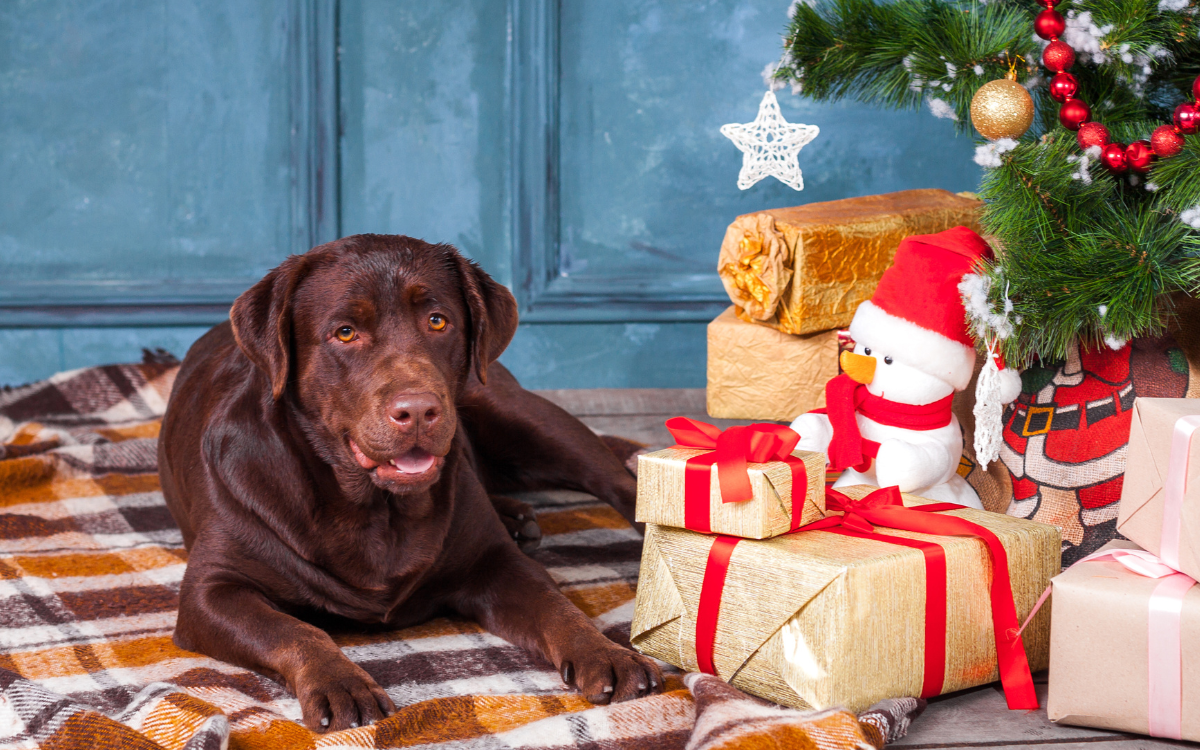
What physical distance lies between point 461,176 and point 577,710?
9.54 feet

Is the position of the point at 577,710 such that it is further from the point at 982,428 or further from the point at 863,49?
the point at 863,49

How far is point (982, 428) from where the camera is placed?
1.88 m

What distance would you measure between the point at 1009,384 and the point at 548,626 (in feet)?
3.24

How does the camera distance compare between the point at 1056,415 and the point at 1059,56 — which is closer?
the point at 1059,56

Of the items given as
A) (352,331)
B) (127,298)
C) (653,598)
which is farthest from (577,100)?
(653,598)

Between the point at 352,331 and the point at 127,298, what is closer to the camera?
the point at 352,331

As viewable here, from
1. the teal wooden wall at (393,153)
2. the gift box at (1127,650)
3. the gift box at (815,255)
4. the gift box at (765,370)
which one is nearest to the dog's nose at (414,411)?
the gift box at (1127,650)

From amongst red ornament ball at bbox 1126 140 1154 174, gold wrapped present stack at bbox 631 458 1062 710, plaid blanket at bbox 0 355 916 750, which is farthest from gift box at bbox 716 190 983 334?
gold wrapped present stack at bbox 631 458 1062 710

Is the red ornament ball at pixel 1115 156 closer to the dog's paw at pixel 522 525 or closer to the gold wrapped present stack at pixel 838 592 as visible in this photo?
the gold wrapped present stack at pixel 838 592

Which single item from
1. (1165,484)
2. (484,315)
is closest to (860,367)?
(1165,484)

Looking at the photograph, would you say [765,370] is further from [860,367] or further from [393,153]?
[393,153]

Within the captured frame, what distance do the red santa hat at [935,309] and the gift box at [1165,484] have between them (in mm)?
413

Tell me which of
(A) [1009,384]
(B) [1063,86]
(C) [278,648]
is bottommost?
(C) [278,648]

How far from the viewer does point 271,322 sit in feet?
5.65
